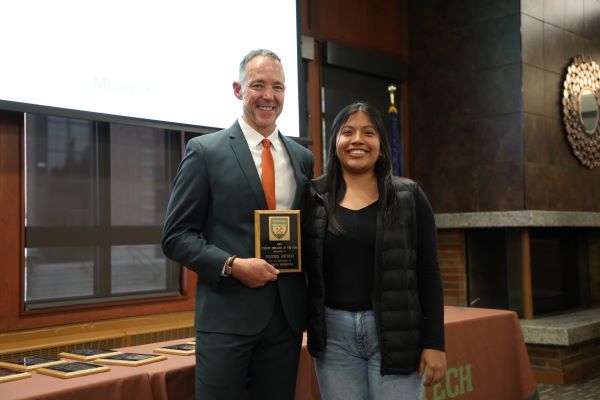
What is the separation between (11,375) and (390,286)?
1.09 meters

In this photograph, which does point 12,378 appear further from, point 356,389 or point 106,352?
point 356,389

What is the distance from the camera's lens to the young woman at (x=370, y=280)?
5.52ft

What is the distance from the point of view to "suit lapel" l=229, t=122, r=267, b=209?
167cm

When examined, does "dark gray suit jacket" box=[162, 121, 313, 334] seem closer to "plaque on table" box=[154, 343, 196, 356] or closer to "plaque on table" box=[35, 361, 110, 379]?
"plaque on table" box=[35, 361, 110, 379]

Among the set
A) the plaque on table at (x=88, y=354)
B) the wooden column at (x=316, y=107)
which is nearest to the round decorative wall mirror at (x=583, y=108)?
the wooden column at (x=316, y=107)

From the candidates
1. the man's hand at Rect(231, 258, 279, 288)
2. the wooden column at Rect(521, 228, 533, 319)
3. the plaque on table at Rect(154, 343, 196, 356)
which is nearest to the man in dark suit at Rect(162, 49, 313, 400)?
the man's hand at Rect(231, 258, 279, 288)

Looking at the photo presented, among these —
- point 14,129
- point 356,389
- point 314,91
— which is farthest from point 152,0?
point 356,389

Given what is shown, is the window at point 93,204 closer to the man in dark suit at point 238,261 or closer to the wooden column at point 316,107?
the wooden column at point 316,107

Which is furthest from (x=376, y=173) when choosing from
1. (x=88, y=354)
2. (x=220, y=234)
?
(x=88, y=354)

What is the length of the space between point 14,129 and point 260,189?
2.24 m

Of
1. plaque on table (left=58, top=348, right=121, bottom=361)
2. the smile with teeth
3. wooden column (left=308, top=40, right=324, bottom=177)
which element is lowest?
plaque on table (left=58, top=348, right=121, bottom=361)

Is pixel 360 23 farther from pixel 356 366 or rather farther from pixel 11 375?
pixel 11 375

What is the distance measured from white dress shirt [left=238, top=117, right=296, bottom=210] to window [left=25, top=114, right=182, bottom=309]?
7.32 ft

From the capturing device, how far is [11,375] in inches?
72.6
